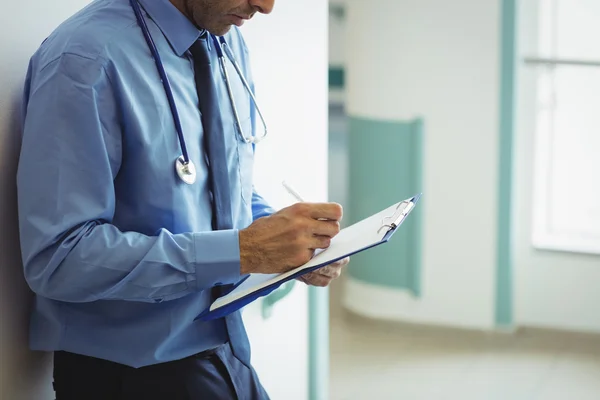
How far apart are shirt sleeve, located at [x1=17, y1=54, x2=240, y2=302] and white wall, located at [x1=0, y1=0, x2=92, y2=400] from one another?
0.12 meters

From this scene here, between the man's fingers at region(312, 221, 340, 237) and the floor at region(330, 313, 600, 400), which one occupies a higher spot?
the man's fingers at region(312, 221, 340, 237)

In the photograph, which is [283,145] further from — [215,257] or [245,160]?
[215,257]

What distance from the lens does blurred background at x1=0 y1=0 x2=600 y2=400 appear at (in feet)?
12.3

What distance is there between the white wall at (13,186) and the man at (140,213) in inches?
1.3

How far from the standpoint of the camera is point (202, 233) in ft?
4.32

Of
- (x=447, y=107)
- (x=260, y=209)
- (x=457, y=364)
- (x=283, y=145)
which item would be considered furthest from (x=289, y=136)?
(x=457, y=364)

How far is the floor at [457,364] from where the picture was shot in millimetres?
3488

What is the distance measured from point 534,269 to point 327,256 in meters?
2.84

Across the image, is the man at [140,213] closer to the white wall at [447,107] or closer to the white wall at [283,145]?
the white wall at [283,145]

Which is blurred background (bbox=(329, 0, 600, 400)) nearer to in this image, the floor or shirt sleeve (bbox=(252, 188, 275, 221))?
the floor

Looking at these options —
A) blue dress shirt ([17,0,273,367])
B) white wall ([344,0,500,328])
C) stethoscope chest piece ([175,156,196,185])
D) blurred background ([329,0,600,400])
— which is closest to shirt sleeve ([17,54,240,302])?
blue dress shirt ([17,0,273,367])

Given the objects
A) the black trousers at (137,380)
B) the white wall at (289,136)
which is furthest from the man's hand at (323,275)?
the white wall at (289,136)

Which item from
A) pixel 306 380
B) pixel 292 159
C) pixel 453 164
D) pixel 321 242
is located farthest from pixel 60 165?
pixel 453 164

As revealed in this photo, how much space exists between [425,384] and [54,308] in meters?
2.38
